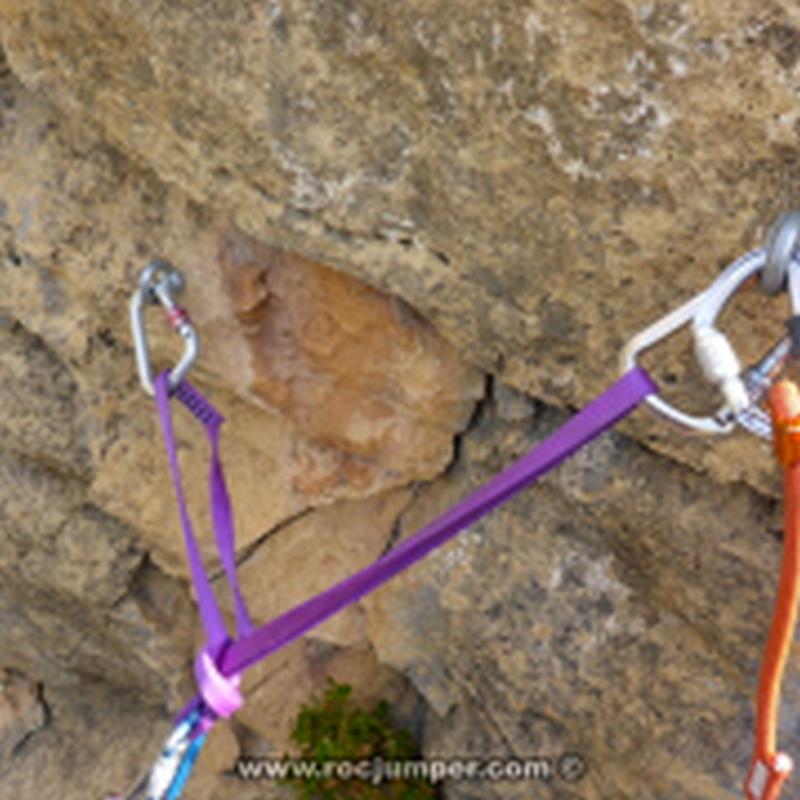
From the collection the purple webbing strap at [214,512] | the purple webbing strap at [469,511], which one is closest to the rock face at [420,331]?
the purple webbing strap at [214,512]

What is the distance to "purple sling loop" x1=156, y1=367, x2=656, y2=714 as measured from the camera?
34.5 inches

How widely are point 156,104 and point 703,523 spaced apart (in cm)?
100

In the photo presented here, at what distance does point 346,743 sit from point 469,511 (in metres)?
1.40

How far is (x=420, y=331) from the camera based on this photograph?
4.90 ft

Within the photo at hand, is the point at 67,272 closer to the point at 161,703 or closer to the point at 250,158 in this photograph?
the point at 250,158

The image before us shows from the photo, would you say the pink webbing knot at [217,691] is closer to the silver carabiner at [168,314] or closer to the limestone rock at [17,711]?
the silver carabiner at [168,314]

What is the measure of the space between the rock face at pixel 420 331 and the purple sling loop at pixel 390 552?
236 millimetres

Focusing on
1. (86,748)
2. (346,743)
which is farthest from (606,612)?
(86,748)

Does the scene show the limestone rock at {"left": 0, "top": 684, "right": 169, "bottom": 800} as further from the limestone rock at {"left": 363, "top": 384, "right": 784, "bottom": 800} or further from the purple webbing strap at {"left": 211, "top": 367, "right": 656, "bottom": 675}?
the purple webbing strap at {"left": 211, "top": 367, "right": 656, "bottom": 675}

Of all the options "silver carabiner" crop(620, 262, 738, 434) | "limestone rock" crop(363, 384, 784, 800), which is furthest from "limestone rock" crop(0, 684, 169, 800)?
"silver carabiner" crop(620, 262, 738, 434)

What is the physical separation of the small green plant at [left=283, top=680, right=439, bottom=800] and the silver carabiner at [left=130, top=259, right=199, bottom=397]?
3.40ft

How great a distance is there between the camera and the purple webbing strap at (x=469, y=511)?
86 cm

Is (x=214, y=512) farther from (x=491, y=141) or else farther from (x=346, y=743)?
(x=346, y=743)

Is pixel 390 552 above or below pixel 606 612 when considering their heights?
above
